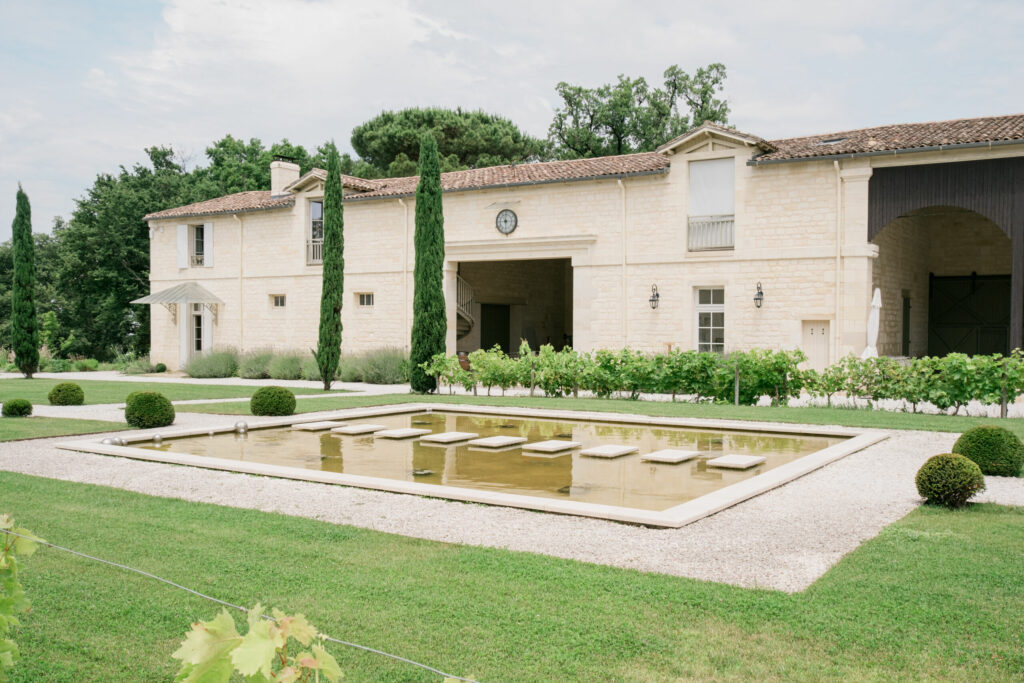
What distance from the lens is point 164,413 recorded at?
11.9 meters

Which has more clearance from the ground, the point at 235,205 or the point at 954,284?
the point at 235,205

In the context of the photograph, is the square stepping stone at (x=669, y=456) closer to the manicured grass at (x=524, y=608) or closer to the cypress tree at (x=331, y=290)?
the manicured grass at (x=524, y=608)

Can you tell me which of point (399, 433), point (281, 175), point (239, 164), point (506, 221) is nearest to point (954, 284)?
point (506, 221)

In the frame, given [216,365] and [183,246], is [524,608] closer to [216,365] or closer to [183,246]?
[216,365]

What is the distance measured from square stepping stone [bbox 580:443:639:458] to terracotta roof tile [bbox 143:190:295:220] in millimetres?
19477

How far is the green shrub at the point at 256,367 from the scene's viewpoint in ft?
82.9

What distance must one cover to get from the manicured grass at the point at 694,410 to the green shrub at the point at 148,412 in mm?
1822

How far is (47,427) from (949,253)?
78.7 feet

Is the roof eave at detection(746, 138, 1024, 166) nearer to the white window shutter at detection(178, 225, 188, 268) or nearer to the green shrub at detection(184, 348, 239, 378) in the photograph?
the green shrub at detection(184, 348, 239, 378)

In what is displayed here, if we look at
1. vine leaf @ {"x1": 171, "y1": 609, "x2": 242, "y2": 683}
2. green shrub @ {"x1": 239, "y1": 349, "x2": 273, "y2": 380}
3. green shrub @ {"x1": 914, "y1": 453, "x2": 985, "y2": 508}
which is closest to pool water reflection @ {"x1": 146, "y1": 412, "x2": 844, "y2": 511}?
green shrub @ {"x1": 914, "y1": 453, "x2": 985, "y2": 508}

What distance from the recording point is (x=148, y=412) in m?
11.8

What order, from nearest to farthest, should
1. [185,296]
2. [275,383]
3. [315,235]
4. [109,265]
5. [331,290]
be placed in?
[331,290] < [275,383] < [315,235] < [185,296] < [109,265]

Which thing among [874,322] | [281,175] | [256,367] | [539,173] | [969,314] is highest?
[281,175]

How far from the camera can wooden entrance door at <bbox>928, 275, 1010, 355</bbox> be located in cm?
2425
